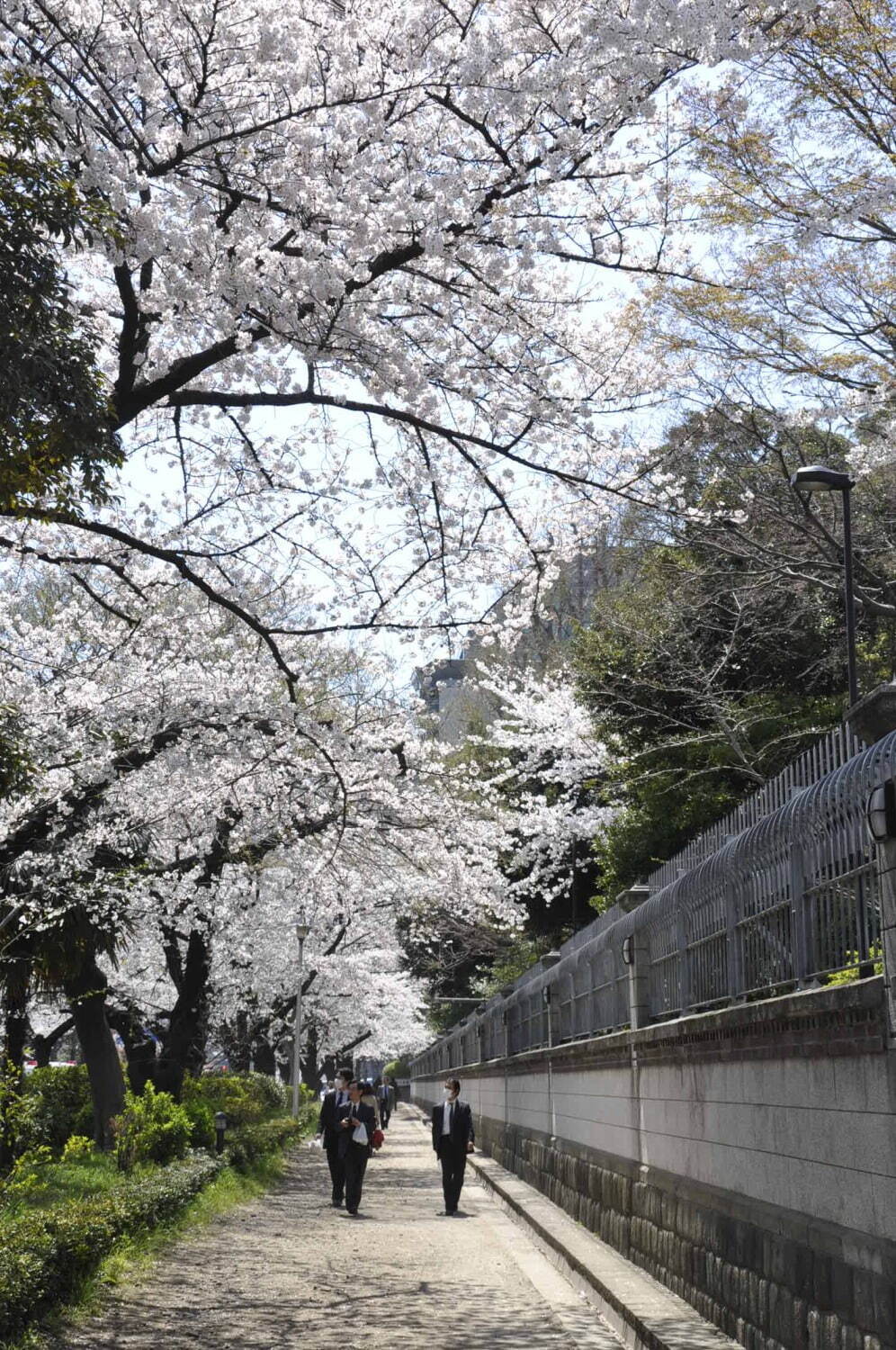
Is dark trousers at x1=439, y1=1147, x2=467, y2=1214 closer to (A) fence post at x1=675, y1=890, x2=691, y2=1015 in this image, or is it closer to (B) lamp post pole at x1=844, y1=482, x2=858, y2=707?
(B) lamp post pole at x1=844, y1=482, x2=858, y2=707

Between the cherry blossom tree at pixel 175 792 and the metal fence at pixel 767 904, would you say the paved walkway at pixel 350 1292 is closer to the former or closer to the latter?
the metal fence at pixel 767 904

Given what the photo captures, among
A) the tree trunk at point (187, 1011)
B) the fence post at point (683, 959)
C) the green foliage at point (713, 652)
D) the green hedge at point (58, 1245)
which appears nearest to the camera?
the green hedge at point (58, 1245)

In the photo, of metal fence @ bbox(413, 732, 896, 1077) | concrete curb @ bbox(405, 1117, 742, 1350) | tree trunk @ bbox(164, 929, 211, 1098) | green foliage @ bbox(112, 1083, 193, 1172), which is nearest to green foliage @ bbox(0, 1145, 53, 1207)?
green foliage @ bbox(112, 1083, 193, 1172)

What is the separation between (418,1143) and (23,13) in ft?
114

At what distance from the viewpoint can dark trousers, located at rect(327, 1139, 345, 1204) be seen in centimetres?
1850

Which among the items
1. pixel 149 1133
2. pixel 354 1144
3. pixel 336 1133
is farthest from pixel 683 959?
pixel 336 1133

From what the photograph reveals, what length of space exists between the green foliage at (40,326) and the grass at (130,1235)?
460 centimetres

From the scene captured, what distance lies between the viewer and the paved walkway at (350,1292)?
845 cm

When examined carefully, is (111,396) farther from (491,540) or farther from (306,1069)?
(306,1069)

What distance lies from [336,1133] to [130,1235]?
25.1ft

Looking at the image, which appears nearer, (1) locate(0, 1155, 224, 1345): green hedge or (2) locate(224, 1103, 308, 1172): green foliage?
(1) locate(0, 1155, 224, 1345): green hedge

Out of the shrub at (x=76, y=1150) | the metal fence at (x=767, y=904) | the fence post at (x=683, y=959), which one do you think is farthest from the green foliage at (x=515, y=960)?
the fence post at (x=683, y=959)

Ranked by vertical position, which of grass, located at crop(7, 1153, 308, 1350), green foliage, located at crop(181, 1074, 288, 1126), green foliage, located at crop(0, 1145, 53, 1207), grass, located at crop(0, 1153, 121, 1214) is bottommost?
grass, located at crop(7, 1153, 308, 1350)

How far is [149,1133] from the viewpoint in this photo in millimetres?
17422
